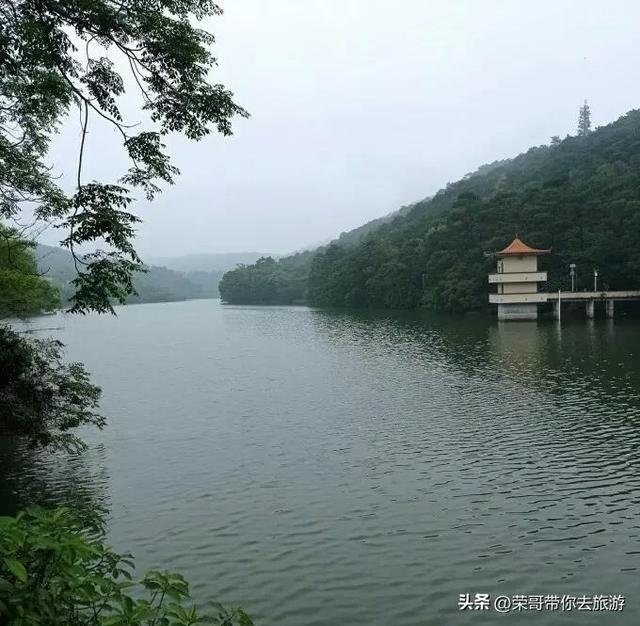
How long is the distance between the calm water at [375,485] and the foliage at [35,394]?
99 centimetres

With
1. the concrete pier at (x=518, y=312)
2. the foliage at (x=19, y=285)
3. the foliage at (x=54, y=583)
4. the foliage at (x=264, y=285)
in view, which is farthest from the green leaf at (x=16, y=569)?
the foliage at (x=264, y=285)

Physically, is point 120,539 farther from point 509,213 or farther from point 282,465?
point 509,213

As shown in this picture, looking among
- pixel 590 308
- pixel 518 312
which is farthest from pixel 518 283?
pixel 590 308

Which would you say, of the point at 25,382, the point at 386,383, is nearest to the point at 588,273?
the point at 386,383

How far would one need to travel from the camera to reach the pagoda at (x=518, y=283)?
1870 inches

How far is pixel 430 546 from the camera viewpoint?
869cm

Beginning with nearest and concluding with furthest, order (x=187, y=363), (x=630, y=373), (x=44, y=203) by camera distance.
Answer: (x=44, y=203) < (x=630, y=373) < (x=187, y=363)

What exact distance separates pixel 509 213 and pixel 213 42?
176ft

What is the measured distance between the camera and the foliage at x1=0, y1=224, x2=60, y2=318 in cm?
1384

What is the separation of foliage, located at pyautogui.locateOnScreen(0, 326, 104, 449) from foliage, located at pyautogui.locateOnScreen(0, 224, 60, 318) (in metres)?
1.71

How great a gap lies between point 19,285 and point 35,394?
3424mm

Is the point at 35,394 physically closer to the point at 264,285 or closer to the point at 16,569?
the point at 16,569

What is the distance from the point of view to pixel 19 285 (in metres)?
14.4

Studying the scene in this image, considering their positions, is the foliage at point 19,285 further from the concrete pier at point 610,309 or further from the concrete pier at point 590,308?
the concrete pier at point 610,309
